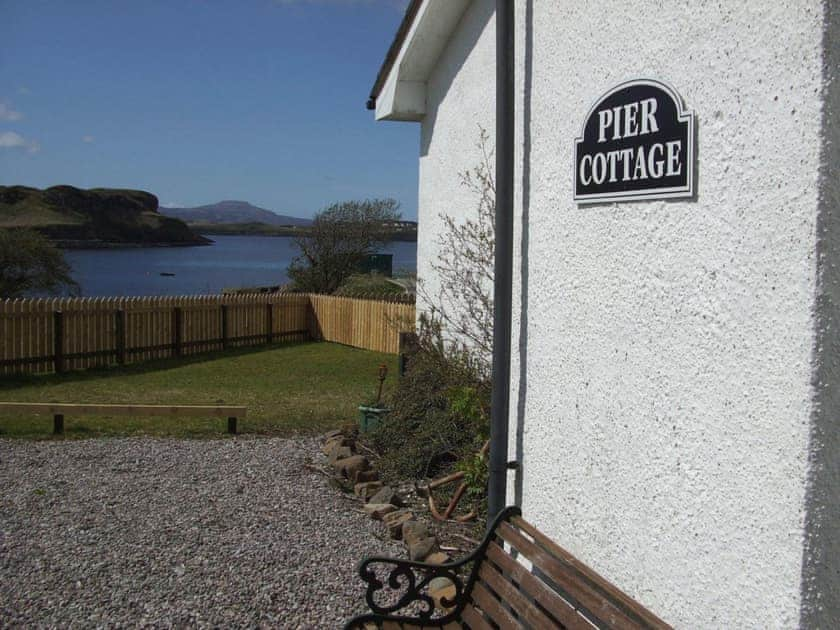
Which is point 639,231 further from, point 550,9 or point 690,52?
point 550,9

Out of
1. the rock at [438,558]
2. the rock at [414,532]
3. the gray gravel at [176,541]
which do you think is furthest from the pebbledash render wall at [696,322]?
the gray gravel at [176,541]

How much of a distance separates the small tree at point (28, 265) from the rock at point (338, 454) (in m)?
16.2

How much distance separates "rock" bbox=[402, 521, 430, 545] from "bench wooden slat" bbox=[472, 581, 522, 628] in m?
1.89

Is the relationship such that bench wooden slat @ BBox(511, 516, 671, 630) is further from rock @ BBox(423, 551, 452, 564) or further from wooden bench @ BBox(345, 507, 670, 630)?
rock @ BBox(423, 551, 452, 564)

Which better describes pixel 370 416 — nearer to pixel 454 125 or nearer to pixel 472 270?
pixel 472 270

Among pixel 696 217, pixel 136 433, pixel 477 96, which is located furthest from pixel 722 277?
pixel 136 433

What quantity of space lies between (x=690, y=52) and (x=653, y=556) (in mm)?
1802

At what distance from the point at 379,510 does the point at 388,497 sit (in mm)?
251

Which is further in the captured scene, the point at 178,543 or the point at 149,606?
the point at 178,543

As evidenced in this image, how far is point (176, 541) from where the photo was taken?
5.70 m

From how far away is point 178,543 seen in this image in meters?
5.66

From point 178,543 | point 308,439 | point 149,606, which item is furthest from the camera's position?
point 308,439

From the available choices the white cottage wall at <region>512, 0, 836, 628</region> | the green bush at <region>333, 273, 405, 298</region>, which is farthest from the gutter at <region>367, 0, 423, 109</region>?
the green bush at <region>333, 273, 405, 298</region>

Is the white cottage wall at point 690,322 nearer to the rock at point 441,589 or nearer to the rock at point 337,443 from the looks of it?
the rock at point 441,589
